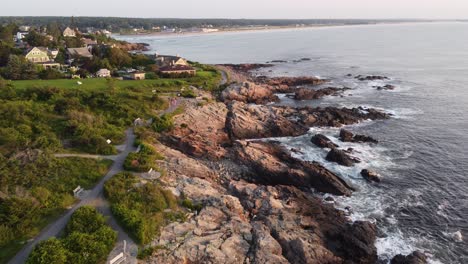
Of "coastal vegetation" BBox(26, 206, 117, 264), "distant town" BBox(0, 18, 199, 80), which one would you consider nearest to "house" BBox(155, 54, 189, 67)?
"distant town" BBox(0, 18, 199, 80)

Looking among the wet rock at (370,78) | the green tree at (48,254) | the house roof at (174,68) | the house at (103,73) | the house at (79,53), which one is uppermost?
the house at (79,53)

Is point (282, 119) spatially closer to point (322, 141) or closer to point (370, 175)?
point (322, 141)

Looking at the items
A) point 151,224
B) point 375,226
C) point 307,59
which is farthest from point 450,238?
point 307,59

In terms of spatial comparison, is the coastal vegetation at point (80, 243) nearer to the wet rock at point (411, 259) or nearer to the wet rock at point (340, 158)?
the wet rock at point (411, 259)

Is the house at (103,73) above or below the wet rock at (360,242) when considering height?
above

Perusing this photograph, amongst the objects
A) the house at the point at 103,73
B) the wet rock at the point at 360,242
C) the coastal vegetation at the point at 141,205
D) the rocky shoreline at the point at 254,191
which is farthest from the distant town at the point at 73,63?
the wet rock at the point at 360,242

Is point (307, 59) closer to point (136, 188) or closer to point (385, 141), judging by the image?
point (385, 141)
